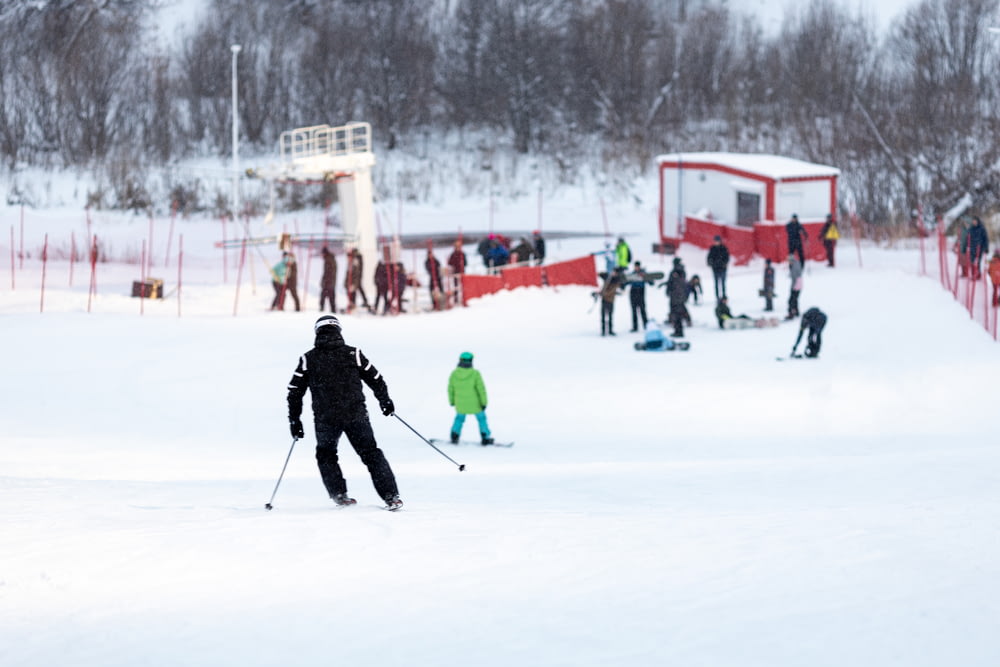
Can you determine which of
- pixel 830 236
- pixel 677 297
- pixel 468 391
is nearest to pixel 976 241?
pixel 830 236

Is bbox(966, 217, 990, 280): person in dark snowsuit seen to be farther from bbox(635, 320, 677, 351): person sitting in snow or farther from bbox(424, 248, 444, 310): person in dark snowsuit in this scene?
bbox(424, 248, 444, 310): person in dark snowsuit

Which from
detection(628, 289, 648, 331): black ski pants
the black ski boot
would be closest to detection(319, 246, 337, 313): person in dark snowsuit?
detection(628, 289, 648, 331): black ski pants

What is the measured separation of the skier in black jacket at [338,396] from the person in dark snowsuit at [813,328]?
34.8 ft

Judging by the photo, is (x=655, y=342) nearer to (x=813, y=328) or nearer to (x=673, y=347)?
(x=673, y=347)

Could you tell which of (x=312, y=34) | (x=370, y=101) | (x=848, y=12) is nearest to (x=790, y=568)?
(x=370, y=101)

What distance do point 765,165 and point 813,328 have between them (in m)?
14.6

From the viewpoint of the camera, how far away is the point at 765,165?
31.9 meters

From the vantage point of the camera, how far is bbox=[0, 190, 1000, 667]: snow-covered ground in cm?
581

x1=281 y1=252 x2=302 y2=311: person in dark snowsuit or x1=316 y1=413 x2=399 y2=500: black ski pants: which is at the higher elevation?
x1=281 y1=252 x2=302 y2=311: person in dark snowsuit

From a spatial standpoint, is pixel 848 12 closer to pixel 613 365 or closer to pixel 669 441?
pixel 613 365

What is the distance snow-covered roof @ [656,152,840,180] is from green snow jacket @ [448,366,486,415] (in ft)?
61.5

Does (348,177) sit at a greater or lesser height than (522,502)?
greater

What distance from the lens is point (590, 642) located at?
5.68m

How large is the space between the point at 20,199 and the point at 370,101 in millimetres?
17108
